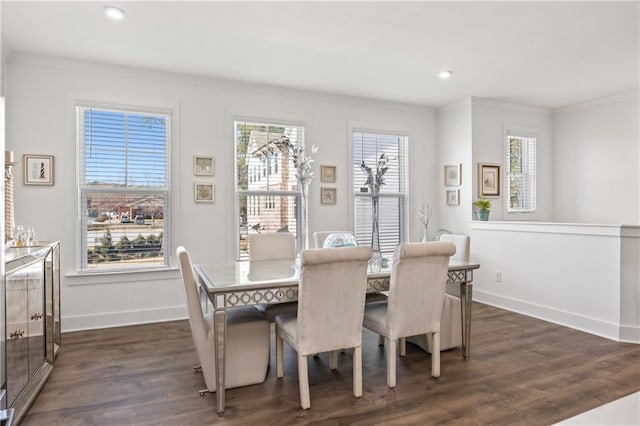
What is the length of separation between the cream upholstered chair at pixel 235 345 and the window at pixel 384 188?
2.77m

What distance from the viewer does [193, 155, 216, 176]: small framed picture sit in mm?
4301

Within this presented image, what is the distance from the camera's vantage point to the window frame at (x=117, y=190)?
12.7ft

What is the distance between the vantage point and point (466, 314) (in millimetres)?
3061

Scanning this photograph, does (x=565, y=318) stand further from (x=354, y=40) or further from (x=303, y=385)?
(x=354, y=40)

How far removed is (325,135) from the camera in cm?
497

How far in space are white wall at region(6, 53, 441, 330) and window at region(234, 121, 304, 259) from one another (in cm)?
14

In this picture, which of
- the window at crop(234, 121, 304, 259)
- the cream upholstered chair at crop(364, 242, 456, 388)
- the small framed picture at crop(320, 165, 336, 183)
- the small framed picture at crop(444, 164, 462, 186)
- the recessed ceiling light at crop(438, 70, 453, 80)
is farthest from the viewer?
the small framed picture at crop(444, 164, 462, 186)

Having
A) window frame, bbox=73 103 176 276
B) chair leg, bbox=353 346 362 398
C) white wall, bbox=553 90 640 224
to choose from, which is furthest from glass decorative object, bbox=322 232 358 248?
white wall, bbox=553 90 640 224

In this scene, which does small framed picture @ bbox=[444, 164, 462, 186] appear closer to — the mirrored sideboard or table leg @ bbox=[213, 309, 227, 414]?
table leg @ bbox=[213, 309, 227, 414]

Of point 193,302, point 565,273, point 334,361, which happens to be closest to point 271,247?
point 334,361

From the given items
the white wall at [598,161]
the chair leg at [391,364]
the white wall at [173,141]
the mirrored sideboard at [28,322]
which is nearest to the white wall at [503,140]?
the white wall at [598,161]

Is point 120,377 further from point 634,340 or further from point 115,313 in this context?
point 634,340

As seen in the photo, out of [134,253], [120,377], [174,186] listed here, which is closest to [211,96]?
[174,186]

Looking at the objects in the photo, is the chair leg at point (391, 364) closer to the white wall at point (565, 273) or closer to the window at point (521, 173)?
the white wall at point (565, 273)
